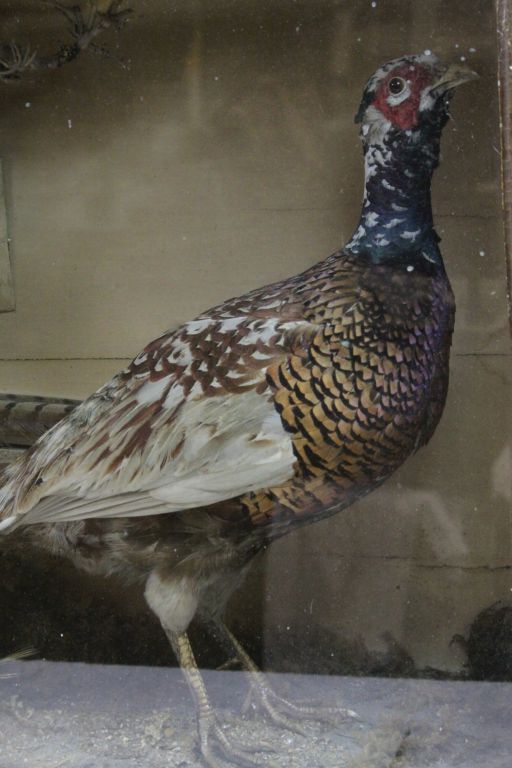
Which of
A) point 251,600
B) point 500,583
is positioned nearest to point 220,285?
point 251,600

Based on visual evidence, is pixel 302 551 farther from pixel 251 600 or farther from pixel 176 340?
pixel 176 340

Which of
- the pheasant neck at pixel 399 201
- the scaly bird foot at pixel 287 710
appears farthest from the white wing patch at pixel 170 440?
the scaly bird foot at pixel 287 710

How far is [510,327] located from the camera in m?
1.59

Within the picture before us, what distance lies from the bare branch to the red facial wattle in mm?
449

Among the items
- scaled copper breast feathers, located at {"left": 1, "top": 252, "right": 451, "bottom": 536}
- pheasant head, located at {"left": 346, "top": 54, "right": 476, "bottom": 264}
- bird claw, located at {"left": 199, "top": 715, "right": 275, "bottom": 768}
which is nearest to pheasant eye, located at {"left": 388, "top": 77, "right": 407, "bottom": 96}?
pheasant head, located at {"left": 346, "top": 54, "right": 476, "bottom": 264}

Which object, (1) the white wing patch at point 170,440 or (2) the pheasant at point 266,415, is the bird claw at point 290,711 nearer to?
(2) the pheasant at point 266,415

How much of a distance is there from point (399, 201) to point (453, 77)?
21 centimetres

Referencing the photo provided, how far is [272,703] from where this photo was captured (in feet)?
5.46

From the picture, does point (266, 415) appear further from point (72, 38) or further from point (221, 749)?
point (72, 38)

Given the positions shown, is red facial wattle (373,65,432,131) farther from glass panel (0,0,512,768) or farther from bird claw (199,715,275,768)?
bird claw (199,715,275,768)

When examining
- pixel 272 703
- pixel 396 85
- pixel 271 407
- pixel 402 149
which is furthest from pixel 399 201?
pixel 272 703

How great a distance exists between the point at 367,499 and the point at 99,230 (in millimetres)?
642

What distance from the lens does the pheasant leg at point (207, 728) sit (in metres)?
1.60

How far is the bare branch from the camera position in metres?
1.68
